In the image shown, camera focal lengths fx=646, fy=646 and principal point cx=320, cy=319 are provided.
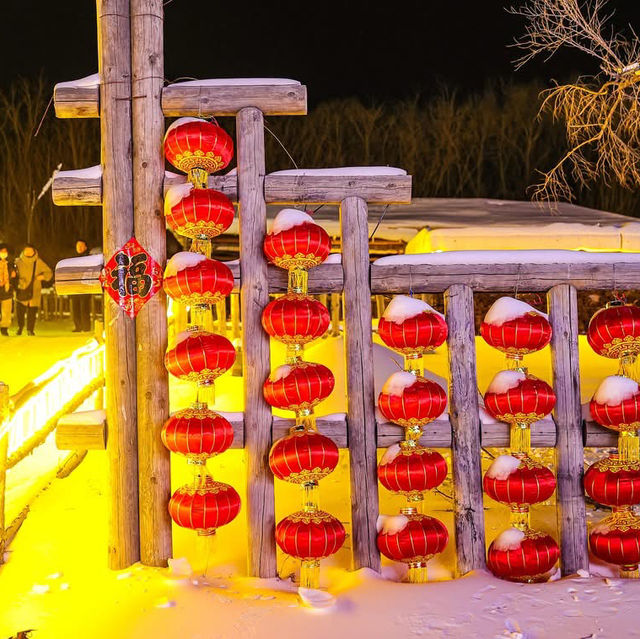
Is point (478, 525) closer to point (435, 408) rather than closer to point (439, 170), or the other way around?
point (435, 408)

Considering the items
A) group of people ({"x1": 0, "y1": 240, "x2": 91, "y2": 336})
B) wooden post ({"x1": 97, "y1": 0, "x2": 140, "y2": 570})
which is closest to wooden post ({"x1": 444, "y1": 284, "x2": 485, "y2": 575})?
wooden post ({"x1": 97, "y1": 0, "x2": 140, "y2": 570})

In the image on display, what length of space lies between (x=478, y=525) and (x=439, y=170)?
23392 millimetres

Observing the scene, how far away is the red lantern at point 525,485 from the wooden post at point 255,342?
1.34m

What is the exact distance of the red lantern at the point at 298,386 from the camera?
3654mm

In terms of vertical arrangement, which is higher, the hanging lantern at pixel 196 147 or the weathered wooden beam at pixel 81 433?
the hanging lantern at pixel 196 147

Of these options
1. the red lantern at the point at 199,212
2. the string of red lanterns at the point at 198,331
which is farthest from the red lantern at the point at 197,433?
the red lantern at the point at 199,212

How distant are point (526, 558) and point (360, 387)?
1340mm

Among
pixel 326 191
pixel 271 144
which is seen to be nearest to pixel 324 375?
pixel 326 191

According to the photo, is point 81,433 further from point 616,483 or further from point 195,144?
point 616,483

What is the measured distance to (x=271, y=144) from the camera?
1100 inches

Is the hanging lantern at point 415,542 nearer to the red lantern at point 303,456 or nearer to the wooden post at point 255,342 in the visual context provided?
the red lantern at point 303,456

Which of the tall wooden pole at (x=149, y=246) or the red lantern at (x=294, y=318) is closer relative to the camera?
the red lantern at (x=294, y=318)

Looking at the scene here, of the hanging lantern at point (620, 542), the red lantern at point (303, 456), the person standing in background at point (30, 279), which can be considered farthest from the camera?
the person standing in background at point (30, 279)

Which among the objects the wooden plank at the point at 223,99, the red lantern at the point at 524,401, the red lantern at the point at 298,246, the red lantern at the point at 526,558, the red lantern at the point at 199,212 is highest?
the wooden plank at the point at 223,99
